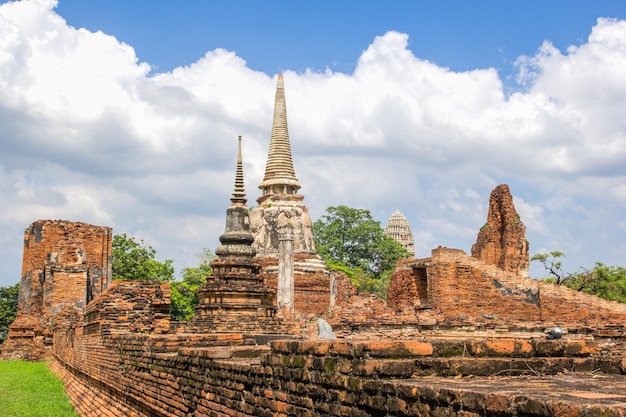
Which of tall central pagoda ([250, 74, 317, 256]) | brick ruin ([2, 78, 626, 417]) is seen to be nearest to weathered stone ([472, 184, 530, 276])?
brick ruin ([2, 78, 626, 417])

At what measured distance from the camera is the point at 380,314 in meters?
15.8

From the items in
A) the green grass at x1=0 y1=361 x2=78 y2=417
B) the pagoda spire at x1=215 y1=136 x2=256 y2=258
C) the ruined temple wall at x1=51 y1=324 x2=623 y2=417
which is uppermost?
the pagoda spire at x1=215 y1=136 x2=256 y2=258

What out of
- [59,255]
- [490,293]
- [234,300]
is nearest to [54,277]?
[59,255]

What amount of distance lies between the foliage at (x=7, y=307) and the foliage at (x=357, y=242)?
65.6 feet

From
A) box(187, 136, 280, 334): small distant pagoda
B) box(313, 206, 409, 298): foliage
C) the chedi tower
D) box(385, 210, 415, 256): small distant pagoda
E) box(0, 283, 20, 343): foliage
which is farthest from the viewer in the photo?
box(385, 210, 415, 256): small distant pagoda

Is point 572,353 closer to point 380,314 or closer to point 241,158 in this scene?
point 380,314

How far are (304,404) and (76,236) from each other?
23914 millimetres

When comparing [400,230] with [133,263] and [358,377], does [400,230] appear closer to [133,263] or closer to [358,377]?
[133,263]

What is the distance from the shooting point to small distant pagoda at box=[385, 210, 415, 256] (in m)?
75.0

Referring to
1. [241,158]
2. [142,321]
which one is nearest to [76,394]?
[142,321]

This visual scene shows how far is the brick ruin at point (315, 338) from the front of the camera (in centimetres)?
340

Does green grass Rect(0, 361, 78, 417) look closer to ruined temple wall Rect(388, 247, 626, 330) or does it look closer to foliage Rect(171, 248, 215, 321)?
ruined temple wall Rect(388, 247, 626, 330)

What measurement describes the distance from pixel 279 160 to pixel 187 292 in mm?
9564

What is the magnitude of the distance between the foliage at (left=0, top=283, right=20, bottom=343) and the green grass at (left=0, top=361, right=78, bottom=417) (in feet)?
79.1
